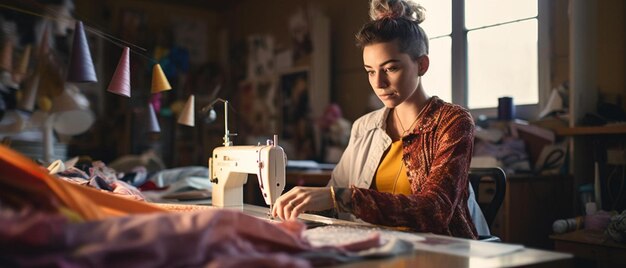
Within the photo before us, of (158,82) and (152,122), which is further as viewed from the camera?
(152,122)

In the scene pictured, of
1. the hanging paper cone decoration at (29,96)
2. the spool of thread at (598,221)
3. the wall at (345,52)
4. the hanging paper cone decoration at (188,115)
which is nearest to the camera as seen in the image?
the hanging paper cone decoration at (188,115)

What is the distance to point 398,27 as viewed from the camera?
1736 millimetres

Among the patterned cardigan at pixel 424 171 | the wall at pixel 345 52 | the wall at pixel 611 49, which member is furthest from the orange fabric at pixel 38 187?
the wall at pixel 345 52

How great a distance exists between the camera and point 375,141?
2.00 m

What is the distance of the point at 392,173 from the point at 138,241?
125 centimetres

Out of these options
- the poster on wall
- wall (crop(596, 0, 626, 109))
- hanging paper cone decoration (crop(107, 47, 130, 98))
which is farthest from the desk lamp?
wall (crop(596, 0, 626, 109))

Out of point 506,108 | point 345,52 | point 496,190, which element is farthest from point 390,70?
point 345,52

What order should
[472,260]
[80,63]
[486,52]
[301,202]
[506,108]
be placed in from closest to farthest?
[472,260] → [301,202] → [80,63] → [506,108] → [486,52]

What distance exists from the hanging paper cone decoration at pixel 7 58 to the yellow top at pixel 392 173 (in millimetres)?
1972

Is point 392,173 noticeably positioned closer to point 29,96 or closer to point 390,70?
point 390,70

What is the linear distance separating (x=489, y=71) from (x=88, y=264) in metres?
3.12

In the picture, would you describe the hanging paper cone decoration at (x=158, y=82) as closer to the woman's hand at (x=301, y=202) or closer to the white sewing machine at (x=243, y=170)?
the white sewing machine at (x=243, y=170)

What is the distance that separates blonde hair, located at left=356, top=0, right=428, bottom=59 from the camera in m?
1.73

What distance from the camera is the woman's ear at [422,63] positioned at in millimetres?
1786
